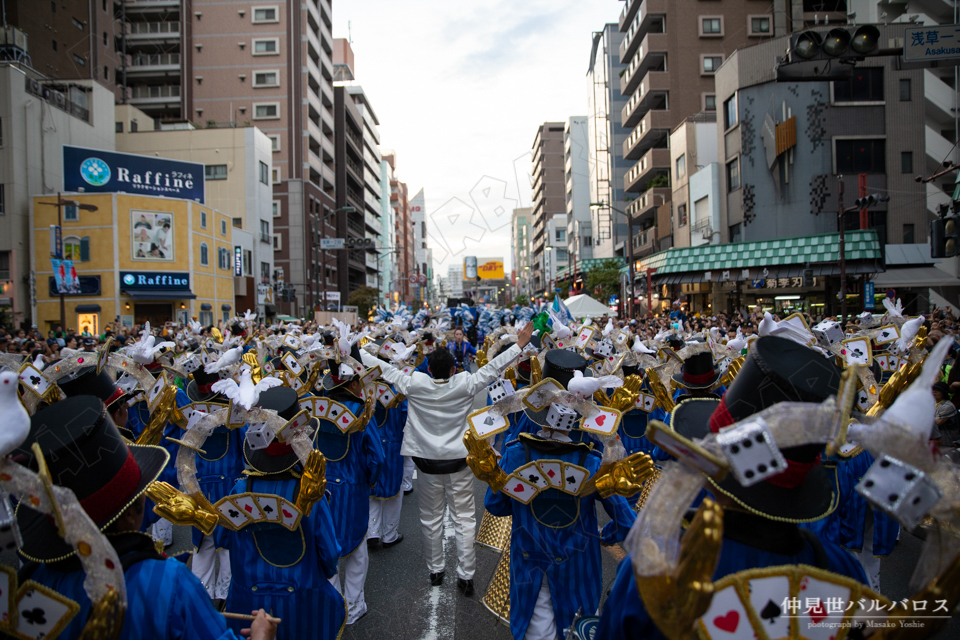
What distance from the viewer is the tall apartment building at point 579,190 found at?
235ft

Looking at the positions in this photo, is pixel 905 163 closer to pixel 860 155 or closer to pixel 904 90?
pixel 860 155

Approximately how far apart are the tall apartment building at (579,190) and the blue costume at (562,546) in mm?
67091

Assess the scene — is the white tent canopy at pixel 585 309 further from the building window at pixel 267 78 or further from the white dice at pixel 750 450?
the building window at pixel 267 78

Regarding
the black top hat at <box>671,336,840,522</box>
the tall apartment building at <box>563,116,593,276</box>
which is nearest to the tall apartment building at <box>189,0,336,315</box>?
the tall apartment building at <box>563,116,593,276</box>

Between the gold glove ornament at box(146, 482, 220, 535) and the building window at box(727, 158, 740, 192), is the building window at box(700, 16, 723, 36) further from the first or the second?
the gold glove ornament at box(146, 482, 220, 535)

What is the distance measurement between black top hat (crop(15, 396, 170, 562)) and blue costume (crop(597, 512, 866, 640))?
168 cm

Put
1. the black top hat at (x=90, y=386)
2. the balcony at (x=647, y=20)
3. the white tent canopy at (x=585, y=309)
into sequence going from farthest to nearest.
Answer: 1. the balcony at (x=647, y=20)
2. the white tent canopy at (x=585, y=309)
3. the black top hat at (x=90, y=386)

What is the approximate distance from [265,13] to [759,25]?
135ft

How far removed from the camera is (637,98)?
4484 cm

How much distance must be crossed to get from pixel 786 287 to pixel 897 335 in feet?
78.1

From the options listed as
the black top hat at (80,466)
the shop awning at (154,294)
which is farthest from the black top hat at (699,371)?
the shop awning at (154,294)

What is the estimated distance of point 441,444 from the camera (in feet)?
15.9

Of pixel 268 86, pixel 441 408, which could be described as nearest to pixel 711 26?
pixel 268 86

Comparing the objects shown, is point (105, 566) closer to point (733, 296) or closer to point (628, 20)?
point (733, 296)
